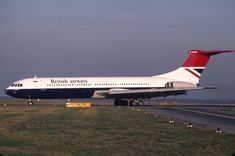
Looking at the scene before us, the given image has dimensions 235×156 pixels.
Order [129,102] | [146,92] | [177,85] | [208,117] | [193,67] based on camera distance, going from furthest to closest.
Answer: [193,67]
[129,102]
[177,85]
[146,92]
[208,117]

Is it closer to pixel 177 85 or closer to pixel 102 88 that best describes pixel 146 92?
pixel 177 85

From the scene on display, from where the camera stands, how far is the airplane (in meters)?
81.0

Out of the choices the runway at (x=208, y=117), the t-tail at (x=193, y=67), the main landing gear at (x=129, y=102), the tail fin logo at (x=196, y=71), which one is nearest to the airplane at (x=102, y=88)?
the main landing gear at (x=129, y=102)

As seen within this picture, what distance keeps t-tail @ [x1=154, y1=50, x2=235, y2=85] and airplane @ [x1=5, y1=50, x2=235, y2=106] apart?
1.31 metres

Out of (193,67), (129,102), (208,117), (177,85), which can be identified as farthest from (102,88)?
(208,117)

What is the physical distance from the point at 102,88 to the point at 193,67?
1518 cm

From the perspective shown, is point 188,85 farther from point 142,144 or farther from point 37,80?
point 142,144

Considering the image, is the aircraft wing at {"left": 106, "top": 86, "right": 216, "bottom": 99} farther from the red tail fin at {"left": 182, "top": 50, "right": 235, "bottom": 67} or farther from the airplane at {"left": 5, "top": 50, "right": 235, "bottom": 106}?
the red tail fin at {"left": 182, "top": 50, "right": 235, "bottom": 67}

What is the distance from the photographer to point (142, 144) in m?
21.8

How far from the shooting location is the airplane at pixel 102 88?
81000 mm

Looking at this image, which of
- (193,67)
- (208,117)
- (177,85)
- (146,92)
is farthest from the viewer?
(193,67)

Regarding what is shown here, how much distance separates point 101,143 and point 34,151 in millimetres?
3568

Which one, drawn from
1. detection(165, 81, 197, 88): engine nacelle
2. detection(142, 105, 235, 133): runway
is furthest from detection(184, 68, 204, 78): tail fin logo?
detection(142, 105, 235, 133): runway

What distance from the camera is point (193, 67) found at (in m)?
87.2
